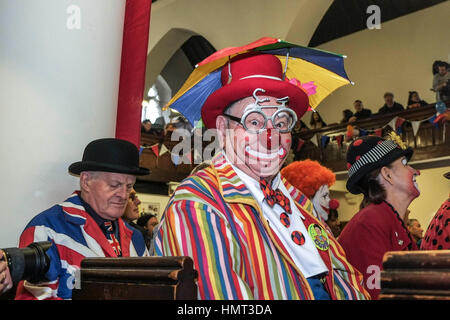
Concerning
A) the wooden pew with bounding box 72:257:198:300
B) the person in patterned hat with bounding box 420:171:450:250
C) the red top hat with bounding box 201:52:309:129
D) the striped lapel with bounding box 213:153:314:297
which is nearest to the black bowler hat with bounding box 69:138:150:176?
the red top hat with bounding box 201:52:309:129

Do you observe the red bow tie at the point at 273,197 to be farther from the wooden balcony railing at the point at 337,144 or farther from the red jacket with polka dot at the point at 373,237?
the wooden balcony railing at the point at 337,144

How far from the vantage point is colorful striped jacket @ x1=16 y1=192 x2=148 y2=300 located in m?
2.36

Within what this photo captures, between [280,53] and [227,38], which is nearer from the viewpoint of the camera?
[280,53]

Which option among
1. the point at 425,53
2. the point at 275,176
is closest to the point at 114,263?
the point at 275,176

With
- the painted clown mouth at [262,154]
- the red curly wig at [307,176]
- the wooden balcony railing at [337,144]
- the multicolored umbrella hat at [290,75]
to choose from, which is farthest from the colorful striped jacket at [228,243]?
the wooden balcony railing at [337,144]

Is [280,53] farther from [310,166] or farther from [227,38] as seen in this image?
[227,38]

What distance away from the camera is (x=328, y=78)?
97.2 inches

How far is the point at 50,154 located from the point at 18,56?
0.50m

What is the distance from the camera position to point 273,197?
6.57ft

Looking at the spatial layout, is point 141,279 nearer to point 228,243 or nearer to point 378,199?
point 228,243

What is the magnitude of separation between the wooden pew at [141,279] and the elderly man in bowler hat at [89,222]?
1023mm

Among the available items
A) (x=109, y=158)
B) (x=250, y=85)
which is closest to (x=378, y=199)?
(x=250, y=85)

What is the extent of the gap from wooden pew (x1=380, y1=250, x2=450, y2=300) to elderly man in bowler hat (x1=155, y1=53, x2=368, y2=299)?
658 millimetres

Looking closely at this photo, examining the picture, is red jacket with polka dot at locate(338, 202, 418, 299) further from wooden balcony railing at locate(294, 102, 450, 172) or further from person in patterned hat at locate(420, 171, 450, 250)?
wooden balcony railing at locate(294, 102, 450, 172)
